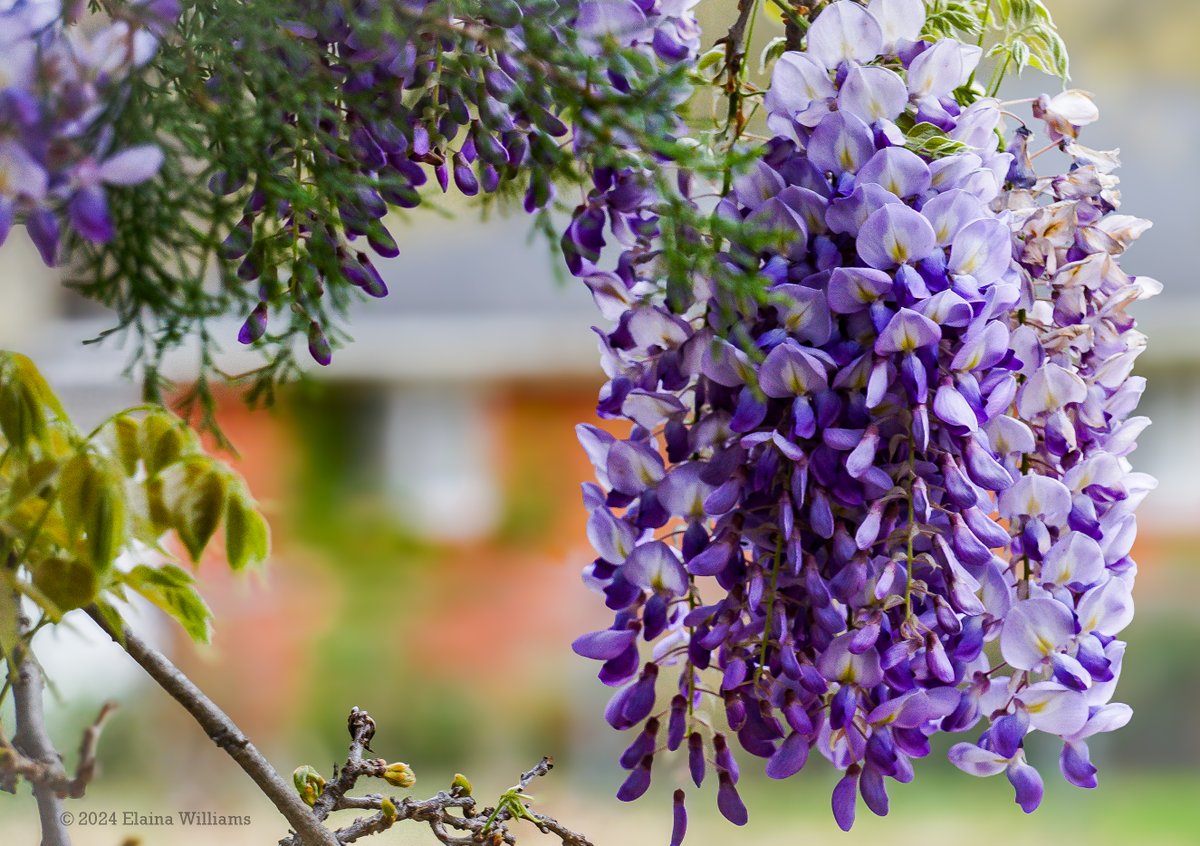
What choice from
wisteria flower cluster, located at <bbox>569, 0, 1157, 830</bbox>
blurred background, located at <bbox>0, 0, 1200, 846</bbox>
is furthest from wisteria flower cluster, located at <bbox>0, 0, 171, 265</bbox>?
blurred background, located at <bbox>0, 0, 1200, 846</bbox>

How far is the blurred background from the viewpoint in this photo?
2.29 metres

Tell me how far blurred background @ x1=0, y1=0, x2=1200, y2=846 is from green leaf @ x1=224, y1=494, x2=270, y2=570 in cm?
71

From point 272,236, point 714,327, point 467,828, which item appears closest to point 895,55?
point 714,327

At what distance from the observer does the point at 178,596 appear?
41 cm

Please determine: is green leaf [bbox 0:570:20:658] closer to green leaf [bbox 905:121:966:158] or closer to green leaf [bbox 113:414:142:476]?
green leaf [bbox 113:414:142:476]

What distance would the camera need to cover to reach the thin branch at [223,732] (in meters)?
0.42

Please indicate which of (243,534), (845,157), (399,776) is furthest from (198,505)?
(845,157)

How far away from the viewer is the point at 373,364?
3.41 meters

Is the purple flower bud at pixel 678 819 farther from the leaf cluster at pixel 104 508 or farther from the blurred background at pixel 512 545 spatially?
the blurred background at pixel 512 545

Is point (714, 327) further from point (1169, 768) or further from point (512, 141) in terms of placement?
point (1169, 768)

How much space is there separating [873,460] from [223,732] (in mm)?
257

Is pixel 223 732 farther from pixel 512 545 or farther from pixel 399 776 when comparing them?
pixel 512 545

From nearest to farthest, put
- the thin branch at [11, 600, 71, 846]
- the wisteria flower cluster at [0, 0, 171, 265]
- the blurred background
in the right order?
the wisteria flower cluster at [0, 0, 171, 265], the thin branch at [11, 600, 71, 846], the blurred background

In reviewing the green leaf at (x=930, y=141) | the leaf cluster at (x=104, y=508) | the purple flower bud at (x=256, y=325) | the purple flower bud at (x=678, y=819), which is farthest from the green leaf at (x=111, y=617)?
the green leaf at (x=930, y=141)
